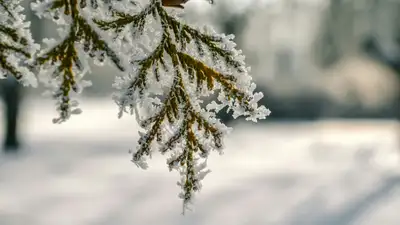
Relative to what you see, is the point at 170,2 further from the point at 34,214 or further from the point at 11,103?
the point at 11,103

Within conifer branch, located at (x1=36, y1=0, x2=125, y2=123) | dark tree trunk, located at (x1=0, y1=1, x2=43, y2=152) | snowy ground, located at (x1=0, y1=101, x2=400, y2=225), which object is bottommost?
conifer branch, located at (x1=36, y1=0, x2=125, y2=123)

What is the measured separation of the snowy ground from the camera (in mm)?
11375

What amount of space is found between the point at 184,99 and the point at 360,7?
1285 inches

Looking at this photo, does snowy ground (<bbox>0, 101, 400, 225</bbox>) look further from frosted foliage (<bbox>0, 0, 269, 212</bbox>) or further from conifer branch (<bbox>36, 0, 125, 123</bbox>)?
conifer branch (<bbox>36, 0, 125, 123</bbox>)

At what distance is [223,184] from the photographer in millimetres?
14875

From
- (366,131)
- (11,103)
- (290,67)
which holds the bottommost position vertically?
(11,103)

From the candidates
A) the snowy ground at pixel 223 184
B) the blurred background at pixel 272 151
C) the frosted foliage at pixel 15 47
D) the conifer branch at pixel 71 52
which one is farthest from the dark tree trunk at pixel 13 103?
the conifer branch at pixel 71 52

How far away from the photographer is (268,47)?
44.5 metres

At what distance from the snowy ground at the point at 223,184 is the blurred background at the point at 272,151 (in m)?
0.04

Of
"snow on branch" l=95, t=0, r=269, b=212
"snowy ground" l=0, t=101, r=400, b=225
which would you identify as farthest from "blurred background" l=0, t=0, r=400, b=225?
"snow on branch" l=95, t=0, r=269, b=212

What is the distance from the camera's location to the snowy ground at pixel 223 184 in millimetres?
11375

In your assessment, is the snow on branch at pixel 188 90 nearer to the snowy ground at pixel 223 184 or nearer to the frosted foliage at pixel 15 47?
the frosted foliage at pixel 15 47

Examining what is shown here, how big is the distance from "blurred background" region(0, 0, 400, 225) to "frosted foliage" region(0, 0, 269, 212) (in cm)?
11

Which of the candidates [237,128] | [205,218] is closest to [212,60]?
[205,218]
